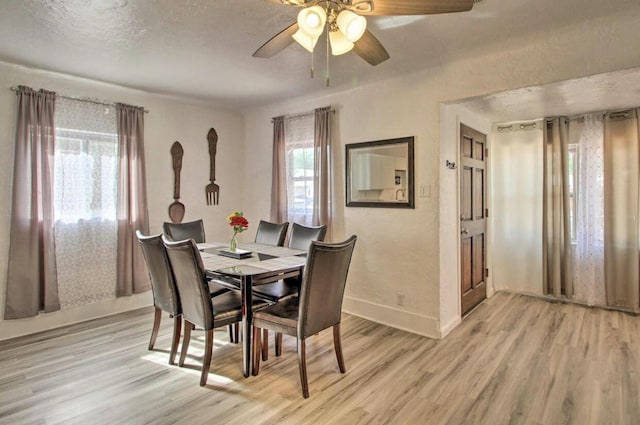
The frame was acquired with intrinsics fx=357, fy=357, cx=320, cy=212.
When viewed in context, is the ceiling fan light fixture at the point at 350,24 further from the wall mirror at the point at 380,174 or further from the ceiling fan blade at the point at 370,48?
the wall mirror at the point at 380,174

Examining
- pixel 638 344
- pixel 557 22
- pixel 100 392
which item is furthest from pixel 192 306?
pixel 638 344

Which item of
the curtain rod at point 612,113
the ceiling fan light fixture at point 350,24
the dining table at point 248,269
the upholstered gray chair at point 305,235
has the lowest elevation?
the dining table at point 248,269

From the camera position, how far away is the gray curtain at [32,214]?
10.6 ft

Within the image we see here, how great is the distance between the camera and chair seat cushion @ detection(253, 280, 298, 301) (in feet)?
9.44

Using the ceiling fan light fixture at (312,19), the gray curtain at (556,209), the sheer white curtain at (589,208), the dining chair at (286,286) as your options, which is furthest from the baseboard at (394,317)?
the ceiling fan light fixture at (312,19)

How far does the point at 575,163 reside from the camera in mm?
4125

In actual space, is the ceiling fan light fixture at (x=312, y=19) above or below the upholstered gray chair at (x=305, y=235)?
above

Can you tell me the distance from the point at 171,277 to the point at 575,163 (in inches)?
175

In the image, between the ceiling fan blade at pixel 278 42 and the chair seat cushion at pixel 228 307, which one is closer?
the ceiling fan blade at pixel 278 42

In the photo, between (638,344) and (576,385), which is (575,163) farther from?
(576,385)

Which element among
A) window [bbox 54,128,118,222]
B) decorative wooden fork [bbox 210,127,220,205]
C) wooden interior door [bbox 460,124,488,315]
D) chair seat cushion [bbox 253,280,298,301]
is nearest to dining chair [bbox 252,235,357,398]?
chair seat cushion [bbox 253,280,298,301]

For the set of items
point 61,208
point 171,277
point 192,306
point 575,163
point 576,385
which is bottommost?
point 576,385

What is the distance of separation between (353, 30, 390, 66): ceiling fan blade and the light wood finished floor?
2136mm

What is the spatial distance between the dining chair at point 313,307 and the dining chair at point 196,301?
243 mm
